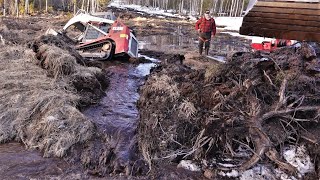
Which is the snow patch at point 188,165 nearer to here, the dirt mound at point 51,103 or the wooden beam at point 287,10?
the dirt mound at point 51,103

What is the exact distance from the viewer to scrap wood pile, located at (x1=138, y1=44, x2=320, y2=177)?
5.11 metres

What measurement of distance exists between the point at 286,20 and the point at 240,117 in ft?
5.64

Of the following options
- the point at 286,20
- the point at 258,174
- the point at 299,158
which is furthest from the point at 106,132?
the point at 286,20

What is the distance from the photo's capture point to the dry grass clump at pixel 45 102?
541 centimetres

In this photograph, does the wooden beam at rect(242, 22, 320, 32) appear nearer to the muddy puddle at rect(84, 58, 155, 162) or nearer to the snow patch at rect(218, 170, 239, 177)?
the snow patch at rect(218, 170, 239, 177)

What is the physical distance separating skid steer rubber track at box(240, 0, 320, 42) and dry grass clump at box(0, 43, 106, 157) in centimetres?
314

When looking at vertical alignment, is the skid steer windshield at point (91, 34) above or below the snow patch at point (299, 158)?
above

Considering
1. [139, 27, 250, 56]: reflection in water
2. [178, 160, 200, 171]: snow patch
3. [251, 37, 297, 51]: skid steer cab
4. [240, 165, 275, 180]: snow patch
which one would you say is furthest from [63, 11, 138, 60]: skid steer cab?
[240, 165, 275, 180]: snow patch

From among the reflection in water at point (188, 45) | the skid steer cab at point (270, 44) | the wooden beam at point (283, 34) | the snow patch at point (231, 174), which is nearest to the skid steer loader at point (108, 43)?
the reflection in water at point (188, 45)

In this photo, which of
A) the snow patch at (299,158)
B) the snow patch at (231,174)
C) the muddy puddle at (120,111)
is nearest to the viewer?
the snow patch at (231,174)

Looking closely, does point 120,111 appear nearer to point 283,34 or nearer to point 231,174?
point 231,174

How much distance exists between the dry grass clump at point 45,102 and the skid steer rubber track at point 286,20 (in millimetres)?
3141

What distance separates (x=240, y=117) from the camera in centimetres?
543

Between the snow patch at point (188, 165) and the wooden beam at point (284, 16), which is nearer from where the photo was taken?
the wooden beam at point (284, 16)
